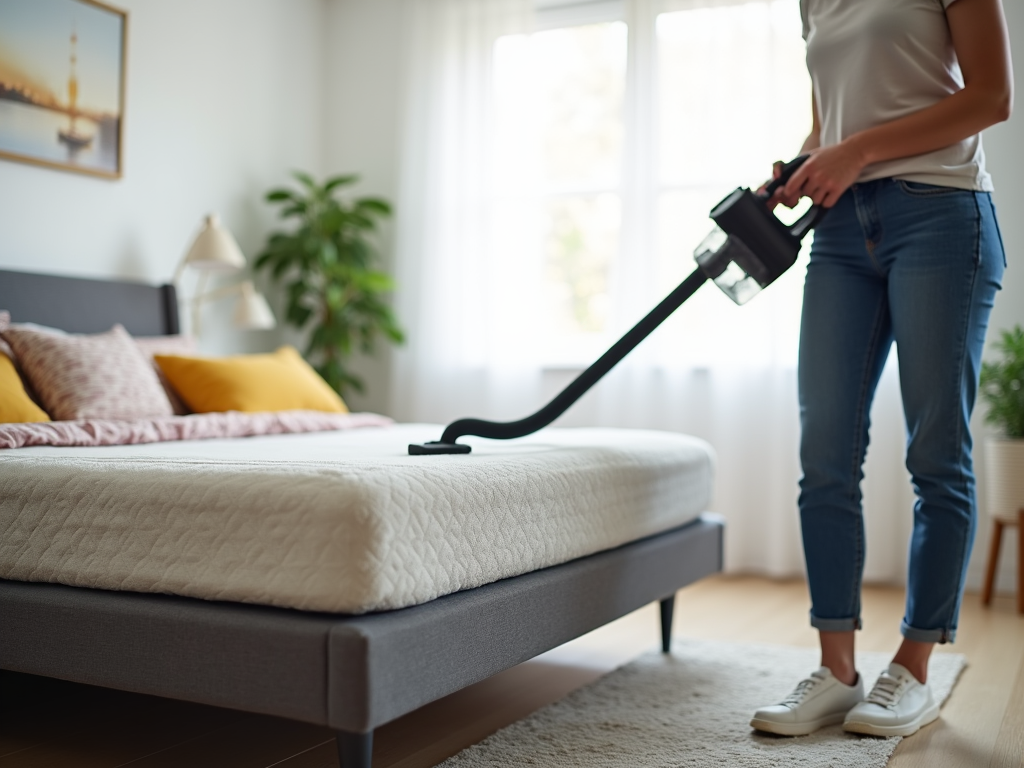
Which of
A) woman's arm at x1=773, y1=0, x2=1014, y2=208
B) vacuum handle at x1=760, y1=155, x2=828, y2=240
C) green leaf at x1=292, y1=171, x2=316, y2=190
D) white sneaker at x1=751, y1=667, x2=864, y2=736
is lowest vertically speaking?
white sneaker at x1=751, y1=667, x2=864, y2=736

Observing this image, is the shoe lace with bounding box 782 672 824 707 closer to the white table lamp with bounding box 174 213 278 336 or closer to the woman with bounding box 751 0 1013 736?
the woman with bounding box 751 0 1013 736

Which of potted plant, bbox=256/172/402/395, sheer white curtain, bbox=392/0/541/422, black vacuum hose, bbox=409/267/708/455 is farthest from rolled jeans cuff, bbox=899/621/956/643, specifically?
potted plant, bbox=256/172/402/395

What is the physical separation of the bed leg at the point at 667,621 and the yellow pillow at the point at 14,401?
159cm

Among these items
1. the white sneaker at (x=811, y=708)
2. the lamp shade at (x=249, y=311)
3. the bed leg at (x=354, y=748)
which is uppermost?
the lamp shade at (x=249, y=311)

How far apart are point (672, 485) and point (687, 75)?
7.16ft

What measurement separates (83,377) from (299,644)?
5.15 feet

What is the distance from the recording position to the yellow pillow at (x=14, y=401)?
2.40 metres

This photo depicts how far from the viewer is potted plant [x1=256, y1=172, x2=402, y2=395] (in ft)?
13.7

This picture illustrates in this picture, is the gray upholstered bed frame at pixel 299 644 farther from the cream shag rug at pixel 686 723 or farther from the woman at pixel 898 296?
the woman at pixel 898 296

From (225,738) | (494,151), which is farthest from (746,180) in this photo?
(225,738)

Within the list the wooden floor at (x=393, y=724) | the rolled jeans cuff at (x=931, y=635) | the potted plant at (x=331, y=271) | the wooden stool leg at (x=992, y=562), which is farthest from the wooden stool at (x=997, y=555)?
the potted plant at (x=331, y=271)

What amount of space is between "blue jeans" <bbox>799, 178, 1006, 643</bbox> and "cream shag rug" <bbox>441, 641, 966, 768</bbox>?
26 centimetres

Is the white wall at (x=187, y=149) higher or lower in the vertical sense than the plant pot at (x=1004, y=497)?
higher

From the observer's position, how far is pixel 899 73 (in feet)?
6.10
